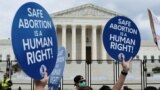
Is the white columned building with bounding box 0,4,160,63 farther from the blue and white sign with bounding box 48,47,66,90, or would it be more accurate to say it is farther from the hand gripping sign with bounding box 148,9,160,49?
the hand gripping sign with bounding box 148,9,160,49

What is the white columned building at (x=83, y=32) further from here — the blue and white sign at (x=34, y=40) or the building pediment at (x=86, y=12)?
the blue and white sign at (x=34, y=40)

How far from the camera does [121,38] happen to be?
6.18 meters

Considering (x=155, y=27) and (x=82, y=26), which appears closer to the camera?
(x=155, y=27)

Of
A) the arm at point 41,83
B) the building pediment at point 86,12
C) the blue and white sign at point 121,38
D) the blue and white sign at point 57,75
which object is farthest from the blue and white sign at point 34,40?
the building pediment at point 86,12

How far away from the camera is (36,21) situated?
180 inches

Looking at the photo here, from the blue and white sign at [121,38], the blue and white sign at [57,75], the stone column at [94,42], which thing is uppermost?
the blue and white sign at [121,38]

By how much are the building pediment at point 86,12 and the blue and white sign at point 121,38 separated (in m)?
89.3

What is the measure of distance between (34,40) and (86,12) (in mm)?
92400

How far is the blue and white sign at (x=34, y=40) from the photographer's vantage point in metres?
4.20

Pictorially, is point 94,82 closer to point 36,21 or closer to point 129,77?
point 129,77

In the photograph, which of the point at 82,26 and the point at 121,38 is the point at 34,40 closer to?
the point at 121,38

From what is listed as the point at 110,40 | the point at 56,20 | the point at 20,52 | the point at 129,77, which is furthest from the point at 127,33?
the point at 56,20

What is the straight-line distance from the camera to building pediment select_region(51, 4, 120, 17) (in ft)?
316

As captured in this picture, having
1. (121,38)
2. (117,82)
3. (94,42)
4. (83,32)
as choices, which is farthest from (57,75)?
(94,42)
